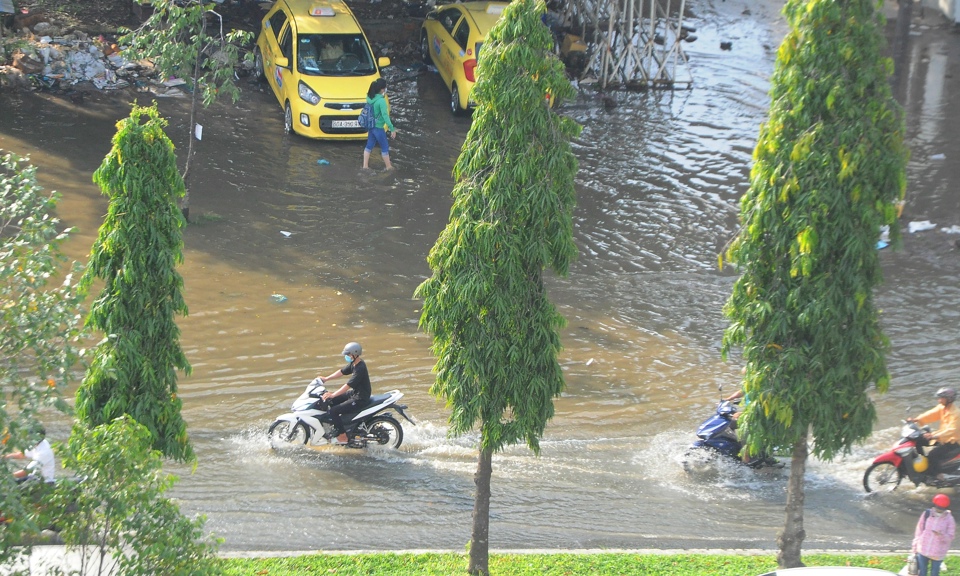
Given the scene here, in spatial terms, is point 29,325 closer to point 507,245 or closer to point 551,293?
point 507,245

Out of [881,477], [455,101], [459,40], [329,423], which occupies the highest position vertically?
[459,40]

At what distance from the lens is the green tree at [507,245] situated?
23.4 ft

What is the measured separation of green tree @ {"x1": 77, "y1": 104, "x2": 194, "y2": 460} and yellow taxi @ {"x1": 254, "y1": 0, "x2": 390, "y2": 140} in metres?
10.4

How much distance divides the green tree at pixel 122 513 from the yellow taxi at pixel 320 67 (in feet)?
41.5

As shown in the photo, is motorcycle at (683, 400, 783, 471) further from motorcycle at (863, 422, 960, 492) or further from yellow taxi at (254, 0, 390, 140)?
yellow taxi at (254, 0, 390, 140)

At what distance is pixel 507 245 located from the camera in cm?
730

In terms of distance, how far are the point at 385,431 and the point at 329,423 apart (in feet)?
1.94

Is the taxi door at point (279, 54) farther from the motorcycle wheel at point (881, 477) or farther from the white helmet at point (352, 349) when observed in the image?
the motorcycle wheel at point (881, 477)

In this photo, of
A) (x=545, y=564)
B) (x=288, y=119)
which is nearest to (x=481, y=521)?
(x=545, y=564)

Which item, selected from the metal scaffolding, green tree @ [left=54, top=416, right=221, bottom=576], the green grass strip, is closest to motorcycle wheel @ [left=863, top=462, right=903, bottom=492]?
the green grass strip

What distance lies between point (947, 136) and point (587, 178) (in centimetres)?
771

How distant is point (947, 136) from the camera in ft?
64.3

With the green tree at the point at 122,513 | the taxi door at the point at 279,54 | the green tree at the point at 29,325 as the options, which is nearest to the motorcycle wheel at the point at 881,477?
the green tree at the point at 122,513

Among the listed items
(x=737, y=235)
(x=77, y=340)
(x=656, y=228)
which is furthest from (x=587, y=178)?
(x=77, y=340)
